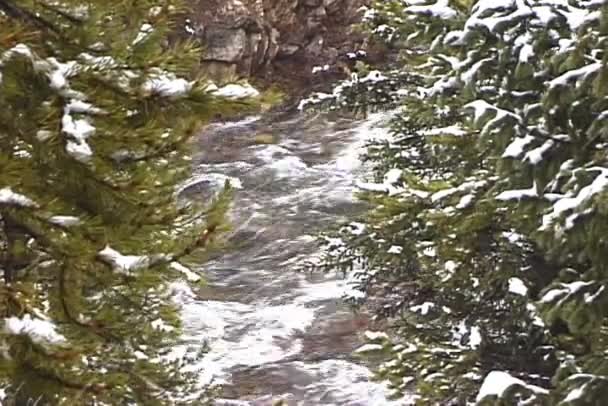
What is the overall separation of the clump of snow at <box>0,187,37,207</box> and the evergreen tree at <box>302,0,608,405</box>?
2.19 meters

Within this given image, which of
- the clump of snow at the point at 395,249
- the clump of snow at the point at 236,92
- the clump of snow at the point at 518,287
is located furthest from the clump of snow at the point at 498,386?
the clump of snow at the point at 395,249

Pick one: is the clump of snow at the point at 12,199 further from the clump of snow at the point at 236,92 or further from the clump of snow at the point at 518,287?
the clump of snow at the point at 518,287

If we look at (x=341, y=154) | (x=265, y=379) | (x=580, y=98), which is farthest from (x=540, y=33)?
(x=341, y=154)

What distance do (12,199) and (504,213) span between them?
3.25 m

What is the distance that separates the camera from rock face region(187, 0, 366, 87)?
27531mm

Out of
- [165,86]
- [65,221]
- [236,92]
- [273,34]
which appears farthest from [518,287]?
[273,34]

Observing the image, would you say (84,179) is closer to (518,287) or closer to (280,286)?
(518,287)

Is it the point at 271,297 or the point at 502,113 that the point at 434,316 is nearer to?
the point at 502,113

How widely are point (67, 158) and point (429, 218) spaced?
272cm

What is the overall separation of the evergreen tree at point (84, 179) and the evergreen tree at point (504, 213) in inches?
60.7

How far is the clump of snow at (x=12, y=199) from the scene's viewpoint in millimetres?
3639

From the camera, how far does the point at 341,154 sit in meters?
22.4

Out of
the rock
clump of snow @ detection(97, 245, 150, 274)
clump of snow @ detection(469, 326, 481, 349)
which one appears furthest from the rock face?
clump of snow @ detection(97, 245, 150, 274)

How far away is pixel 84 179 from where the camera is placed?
12.8 feet
